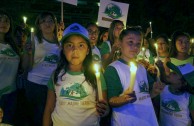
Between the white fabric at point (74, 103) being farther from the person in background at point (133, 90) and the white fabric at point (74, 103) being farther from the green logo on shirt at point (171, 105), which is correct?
the green logo on shirt at point (171, 105)

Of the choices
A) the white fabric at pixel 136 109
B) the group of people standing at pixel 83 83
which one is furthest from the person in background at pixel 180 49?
the white fabric at pixel 136 109

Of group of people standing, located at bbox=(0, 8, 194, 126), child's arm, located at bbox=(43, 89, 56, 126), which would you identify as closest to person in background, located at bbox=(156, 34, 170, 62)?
group of people standing, located at bbox=(0, 8, 194, 126)

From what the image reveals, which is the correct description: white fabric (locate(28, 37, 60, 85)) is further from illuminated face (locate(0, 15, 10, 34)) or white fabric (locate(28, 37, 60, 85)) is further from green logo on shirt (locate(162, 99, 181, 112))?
green logo on shirt (locate(162, 99, 181, 112))

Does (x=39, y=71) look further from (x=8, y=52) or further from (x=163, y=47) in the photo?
(x=163, y=47)

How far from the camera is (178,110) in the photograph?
4258 mm

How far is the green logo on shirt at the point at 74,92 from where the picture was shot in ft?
11.3

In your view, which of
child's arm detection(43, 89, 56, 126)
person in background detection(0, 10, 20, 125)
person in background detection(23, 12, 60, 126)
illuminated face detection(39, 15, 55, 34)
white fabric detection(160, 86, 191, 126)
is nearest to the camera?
child's arm detection(43, 89, 56, 126)

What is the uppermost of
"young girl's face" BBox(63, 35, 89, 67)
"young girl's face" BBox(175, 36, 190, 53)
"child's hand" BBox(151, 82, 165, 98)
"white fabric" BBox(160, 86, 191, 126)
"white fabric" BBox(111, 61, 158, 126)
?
"young girl's face" BBox(63, 35, 89, 67)

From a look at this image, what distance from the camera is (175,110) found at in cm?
428

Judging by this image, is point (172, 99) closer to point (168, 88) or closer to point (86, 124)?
point (168, 88)

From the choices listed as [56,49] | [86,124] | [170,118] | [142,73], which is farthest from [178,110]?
[56,49]

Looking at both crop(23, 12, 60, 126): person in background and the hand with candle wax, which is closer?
the hand with candle wax

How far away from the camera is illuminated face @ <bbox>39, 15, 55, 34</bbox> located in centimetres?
506

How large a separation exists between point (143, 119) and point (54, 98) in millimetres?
943
